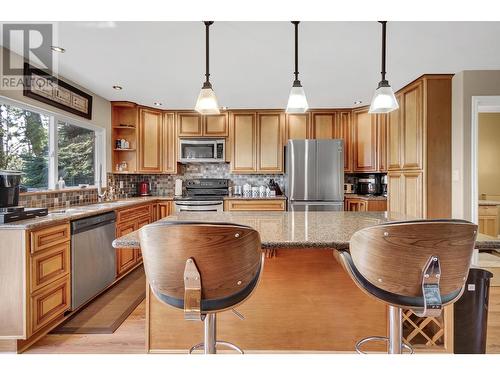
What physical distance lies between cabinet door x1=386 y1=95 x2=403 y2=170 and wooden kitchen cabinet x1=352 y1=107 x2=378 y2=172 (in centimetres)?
35

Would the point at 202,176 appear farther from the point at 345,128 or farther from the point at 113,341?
the point at 113,341

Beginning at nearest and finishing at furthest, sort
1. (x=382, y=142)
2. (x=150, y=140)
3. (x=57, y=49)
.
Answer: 1. (x=57, y=49)
2. (x=382, y=142)
3. (x=150, y=140)

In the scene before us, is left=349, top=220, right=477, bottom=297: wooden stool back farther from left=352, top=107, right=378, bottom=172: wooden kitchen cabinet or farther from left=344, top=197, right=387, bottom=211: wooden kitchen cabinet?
left=352, top=107, right=378, bottom=172: wooden kitchen cabinet

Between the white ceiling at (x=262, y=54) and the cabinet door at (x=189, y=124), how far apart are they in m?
0.89

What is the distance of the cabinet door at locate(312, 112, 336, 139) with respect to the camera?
4.47 metres

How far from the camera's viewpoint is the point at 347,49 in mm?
2424

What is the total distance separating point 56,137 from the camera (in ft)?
10.1

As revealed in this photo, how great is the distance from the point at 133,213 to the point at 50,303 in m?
1.47

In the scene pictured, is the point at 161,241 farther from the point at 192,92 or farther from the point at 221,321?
the point at 192,92

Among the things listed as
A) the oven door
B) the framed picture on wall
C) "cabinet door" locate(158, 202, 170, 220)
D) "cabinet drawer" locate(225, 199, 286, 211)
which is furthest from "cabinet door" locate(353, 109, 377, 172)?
the framed picture on wall

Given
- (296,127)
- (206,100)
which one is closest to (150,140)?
(296,127)
